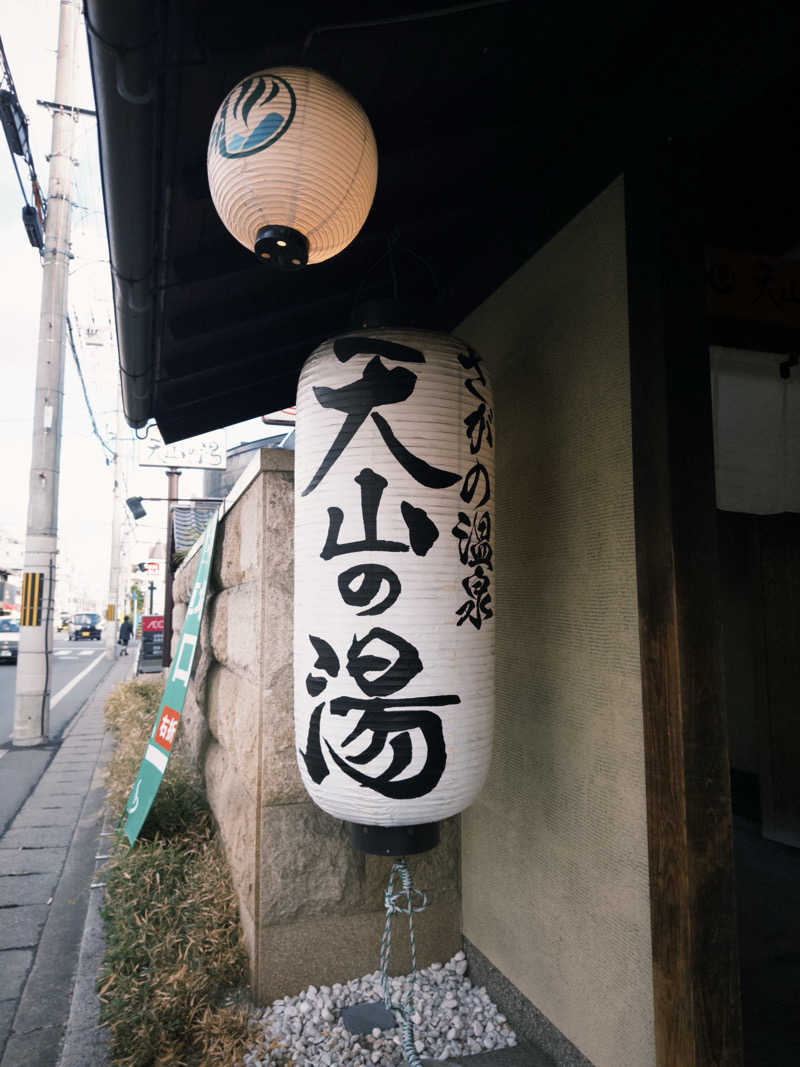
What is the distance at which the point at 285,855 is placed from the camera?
125 inches

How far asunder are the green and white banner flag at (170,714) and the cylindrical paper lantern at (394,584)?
213cm

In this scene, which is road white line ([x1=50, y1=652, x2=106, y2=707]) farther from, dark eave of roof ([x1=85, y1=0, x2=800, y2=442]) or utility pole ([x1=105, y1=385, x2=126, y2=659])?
dark eave of roof ([x1=85, y1=0, x2=800, y2=442])

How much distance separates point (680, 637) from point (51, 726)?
12.6 metres

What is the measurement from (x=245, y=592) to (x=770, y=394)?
3.01 meters

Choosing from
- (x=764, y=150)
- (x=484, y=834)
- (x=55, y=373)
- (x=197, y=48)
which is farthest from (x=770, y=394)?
(x=55, y=373)

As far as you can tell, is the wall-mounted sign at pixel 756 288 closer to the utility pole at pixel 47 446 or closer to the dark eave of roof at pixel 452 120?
the dark eave of roof at pixel 452 120

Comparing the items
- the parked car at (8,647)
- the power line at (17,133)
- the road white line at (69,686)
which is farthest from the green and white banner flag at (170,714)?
the parked car at (8,647)

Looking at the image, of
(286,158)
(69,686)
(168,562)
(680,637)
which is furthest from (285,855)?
(69,686)

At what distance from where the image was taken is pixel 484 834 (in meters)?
3.25

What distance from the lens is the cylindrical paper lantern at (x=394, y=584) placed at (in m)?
2.29

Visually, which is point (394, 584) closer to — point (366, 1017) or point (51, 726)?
point (366, 1017)

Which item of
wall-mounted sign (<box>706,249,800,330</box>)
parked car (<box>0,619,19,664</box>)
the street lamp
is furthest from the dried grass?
parked car (<box>0,619,19,664</box>)

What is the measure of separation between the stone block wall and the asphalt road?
14.4 ft

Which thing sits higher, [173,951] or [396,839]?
[396,839]
